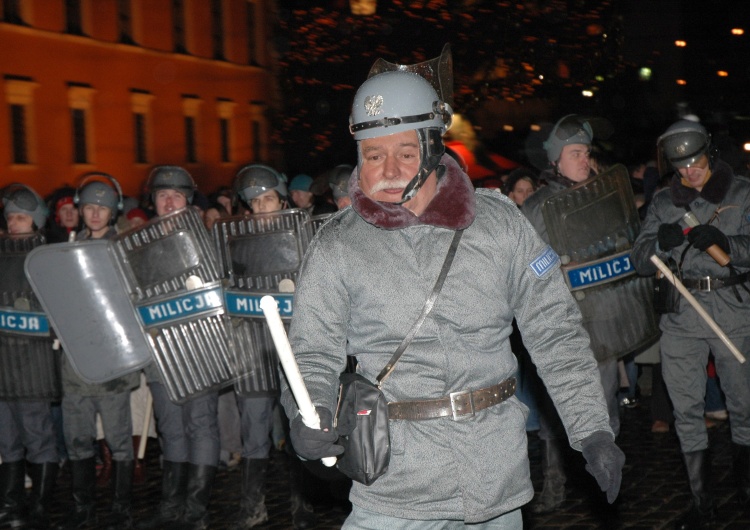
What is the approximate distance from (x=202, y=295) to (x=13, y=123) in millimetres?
17514

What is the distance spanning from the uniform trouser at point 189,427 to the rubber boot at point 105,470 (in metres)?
1.53

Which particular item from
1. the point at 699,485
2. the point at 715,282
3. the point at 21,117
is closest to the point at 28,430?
the point at 699,485

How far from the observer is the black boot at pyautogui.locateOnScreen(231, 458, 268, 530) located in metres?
6.58

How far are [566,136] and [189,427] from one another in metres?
2.71

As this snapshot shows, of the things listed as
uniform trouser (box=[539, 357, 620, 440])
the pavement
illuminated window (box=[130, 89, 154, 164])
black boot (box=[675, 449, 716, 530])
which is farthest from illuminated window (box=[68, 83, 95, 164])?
black boot (box=[675, 449, 716, 530])

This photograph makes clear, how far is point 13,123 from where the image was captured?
2256cm

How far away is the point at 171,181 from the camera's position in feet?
23.0

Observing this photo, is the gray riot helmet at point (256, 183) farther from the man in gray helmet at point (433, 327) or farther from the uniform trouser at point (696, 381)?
the man in gray helmet at point (433, 327)

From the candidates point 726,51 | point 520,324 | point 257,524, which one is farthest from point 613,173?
point 726,51

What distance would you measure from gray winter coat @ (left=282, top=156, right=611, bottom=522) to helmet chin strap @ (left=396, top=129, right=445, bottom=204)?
0.22 feet

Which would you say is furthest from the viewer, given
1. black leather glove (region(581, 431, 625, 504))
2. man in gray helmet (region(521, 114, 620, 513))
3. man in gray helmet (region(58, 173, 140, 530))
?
man in gray helmet (region(58, 173, 140, 530))

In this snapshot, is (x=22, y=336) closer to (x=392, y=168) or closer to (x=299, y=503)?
(x=299, y=503)

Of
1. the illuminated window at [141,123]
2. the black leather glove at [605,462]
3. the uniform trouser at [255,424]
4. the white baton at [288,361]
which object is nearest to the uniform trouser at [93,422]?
the uniform trouser at [255,424]

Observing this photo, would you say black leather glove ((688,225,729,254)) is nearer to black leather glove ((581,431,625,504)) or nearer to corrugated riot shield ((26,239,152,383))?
black leather glove ((581,431,625,504))
